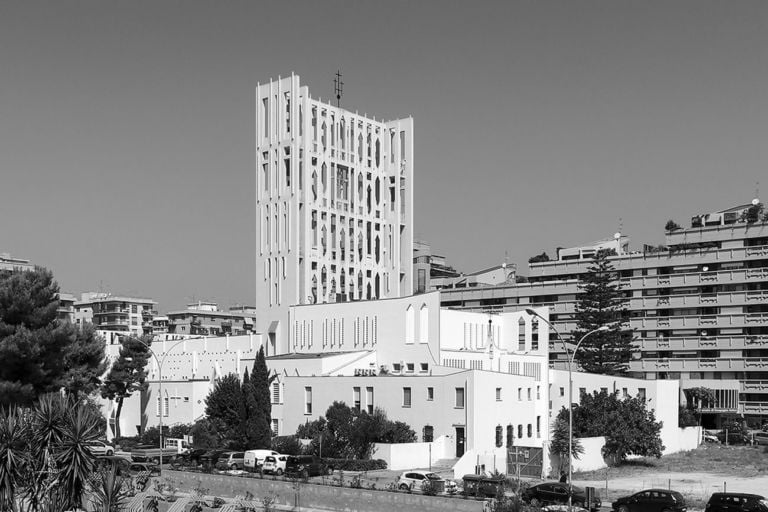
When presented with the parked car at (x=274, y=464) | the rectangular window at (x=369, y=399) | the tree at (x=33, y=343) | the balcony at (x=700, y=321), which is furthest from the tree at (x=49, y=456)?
the balcony at (x=700, y=321)

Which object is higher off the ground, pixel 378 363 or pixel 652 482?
pixel 378 363

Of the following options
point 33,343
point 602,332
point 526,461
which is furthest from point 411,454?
point 602,332

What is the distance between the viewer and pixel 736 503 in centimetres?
4047

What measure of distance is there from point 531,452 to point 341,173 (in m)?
37.2

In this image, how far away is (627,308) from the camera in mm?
108312

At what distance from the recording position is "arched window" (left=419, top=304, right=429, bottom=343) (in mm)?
68062

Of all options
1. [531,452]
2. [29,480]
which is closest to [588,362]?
[531,452]

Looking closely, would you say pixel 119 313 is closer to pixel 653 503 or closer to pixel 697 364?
pixel 697 364

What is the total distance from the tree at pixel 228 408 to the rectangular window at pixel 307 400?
13.4ft

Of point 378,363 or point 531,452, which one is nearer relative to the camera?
point 531,452

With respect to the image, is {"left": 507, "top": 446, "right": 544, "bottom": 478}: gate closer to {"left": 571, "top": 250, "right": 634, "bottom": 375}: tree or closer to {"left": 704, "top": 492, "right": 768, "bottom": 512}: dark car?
{"left": 704, "top": 492, "right": 768, "bottom": 512}: dark car

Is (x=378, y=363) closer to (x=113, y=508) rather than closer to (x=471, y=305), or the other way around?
(x=113, y=508)

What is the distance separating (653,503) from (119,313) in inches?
5187

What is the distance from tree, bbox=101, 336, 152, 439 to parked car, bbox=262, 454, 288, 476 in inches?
1122
